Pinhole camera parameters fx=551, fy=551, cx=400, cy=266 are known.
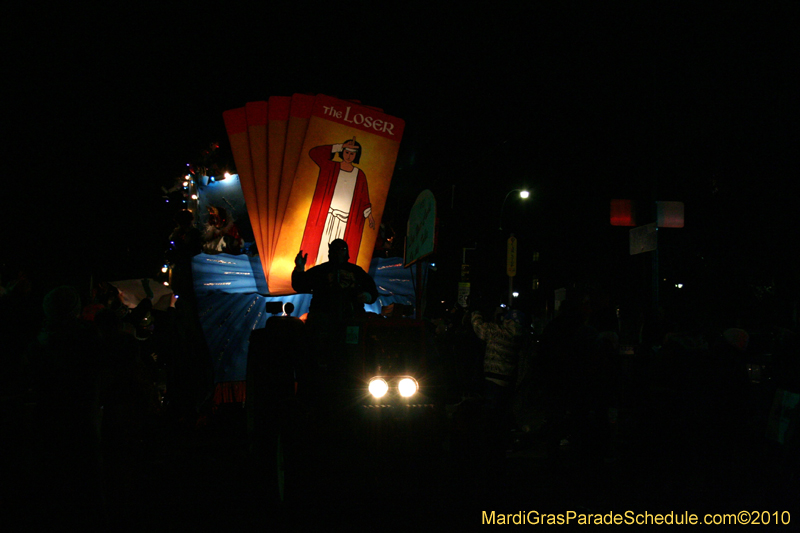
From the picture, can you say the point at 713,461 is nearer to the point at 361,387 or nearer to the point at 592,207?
the point at 361,387

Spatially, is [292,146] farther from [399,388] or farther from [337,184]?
[399,388]

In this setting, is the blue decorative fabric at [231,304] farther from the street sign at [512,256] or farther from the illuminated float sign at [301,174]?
the street sign at [512,256]

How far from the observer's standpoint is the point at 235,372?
830cm

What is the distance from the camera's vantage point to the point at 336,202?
962 centimetres

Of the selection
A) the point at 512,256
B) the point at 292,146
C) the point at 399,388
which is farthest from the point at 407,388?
the point at 512,256

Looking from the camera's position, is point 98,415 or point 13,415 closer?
point 98,415

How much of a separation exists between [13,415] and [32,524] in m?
2.44

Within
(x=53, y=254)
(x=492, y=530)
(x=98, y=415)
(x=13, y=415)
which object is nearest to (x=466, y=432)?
(x=492, y=530)

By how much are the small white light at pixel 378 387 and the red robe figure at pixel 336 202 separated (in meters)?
4.72

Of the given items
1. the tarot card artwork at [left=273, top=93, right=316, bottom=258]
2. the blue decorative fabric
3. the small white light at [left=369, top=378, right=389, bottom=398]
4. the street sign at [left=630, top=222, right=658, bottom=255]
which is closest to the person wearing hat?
the blue decorative fabric

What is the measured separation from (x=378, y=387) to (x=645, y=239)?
294 inches

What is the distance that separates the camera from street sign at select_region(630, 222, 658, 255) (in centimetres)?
1027

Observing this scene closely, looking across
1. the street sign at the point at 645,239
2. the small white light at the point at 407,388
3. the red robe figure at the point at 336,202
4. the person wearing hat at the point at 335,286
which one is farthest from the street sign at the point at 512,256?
the small white light at the point at 407,388

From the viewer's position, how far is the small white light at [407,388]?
508 centimetres
